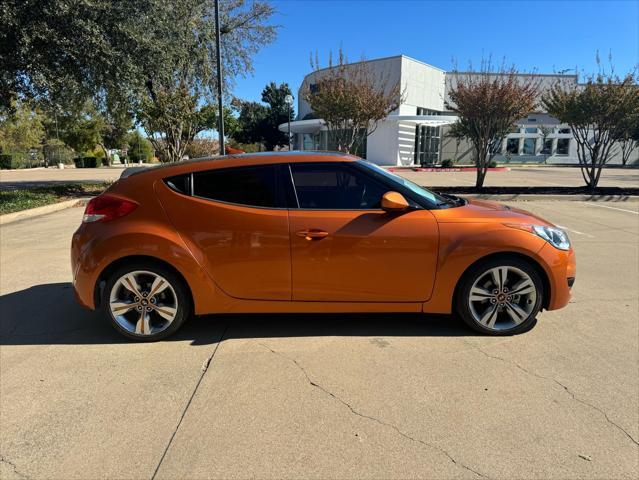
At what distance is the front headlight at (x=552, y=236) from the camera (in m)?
3.77

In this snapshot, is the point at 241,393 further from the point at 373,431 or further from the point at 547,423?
the point at 547,423

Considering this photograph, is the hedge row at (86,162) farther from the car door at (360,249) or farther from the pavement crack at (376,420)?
the pavement crack at (376,420)

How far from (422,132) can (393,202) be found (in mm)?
43339

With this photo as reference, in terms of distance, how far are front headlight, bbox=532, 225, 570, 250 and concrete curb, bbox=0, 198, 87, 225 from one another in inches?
420

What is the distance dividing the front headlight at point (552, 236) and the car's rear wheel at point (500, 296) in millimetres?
271

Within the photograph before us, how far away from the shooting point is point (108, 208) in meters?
3.77

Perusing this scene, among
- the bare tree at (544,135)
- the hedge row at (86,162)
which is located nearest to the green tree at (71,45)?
the hedge row at (86,162)

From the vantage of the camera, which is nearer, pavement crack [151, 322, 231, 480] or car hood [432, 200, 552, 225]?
pavement crack [151, 322, 231, 480]

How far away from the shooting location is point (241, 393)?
9.93 feet

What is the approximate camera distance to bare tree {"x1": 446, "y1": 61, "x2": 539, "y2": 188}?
14.4 metres

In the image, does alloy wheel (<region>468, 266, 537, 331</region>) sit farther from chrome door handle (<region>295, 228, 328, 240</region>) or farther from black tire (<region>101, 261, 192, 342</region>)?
black tire (<region>101, 261, 192, 342</region>)

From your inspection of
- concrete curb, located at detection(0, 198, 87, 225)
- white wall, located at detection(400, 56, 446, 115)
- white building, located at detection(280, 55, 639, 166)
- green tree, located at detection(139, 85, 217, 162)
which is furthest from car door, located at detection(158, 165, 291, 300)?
white wall, located at detection(400, 56, 446, 115)

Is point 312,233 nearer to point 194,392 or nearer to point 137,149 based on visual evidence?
point 194,392

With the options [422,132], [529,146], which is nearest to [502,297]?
[422,132]
